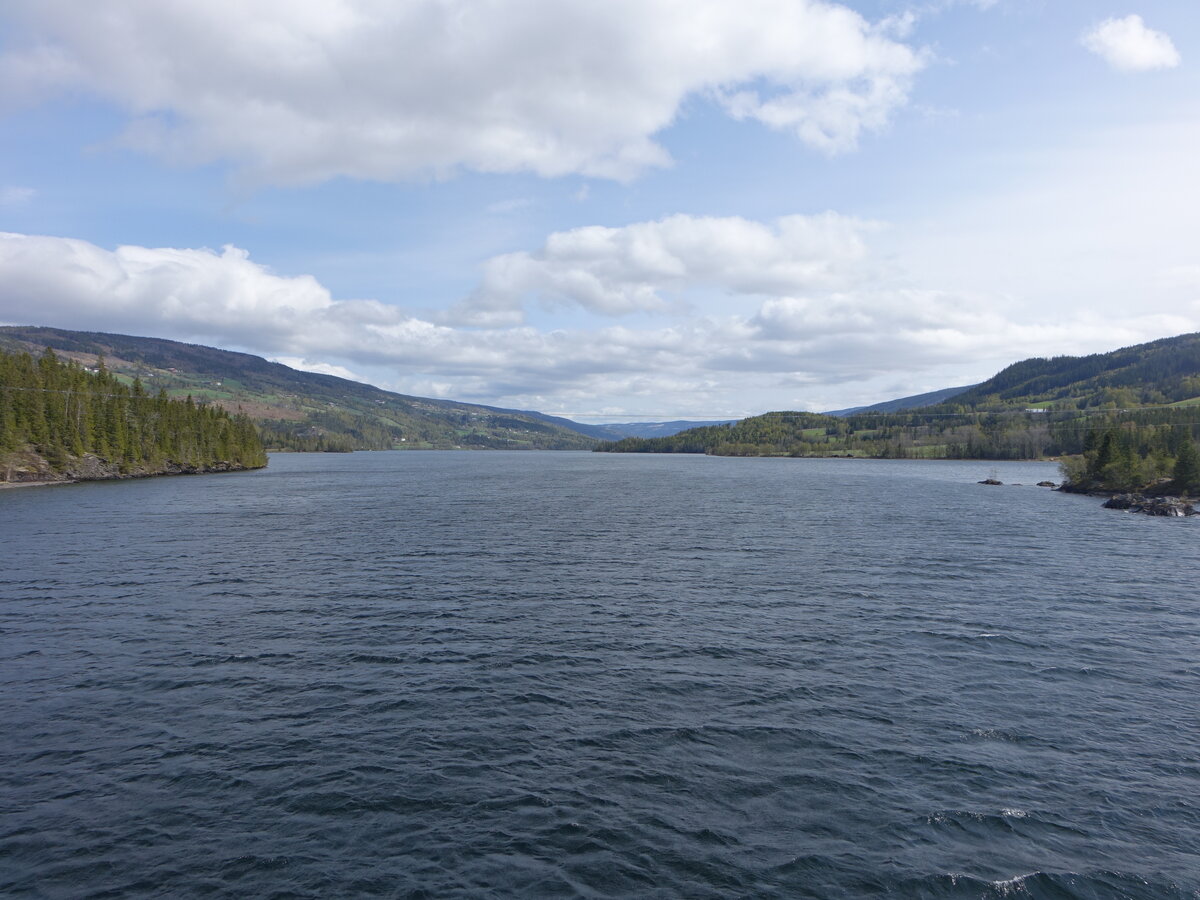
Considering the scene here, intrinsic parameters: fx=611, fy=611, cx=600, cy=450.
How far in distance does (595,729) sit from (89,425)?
178178mm

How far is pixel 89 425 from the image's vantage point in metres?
150

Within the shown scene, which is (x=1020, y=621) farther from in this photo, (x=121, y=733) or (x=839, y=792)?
(x=121, y=733)

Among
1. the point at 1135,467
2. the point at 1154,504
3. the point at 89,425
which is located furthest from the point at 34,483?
the point at 1135,467

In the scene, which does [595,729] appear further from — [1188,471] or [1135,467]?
[1135,467]

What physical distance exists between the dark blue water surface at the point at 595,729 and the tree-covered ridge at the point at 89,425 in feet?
350

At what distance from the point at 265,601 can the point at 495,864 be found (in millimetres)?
33236

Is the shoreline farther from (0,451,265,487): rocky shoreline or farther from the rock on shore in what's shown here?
the rock on shore

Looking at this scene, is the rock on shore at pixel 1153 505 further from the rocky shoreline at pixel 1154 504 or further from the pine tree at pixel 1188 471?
the pine tree at pixel 1188 471

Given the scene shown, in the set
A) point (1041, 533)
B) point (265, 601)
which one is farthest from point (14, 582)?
point (1041, 533)

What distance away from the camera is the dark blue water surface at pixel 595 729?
17.0m

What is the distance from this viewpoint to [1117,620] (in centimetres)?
4025

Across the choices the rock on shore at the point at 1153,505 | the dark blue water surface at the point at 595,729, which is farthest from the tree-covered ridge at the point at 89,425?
the rock on shore at the point at 1153,505

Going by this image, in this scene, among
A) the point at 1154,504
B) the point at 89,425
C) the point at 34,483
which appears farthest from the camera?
the point at 89,425

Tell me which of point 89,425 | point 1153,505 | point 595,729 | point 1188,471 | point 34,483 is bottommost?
point 34,483
